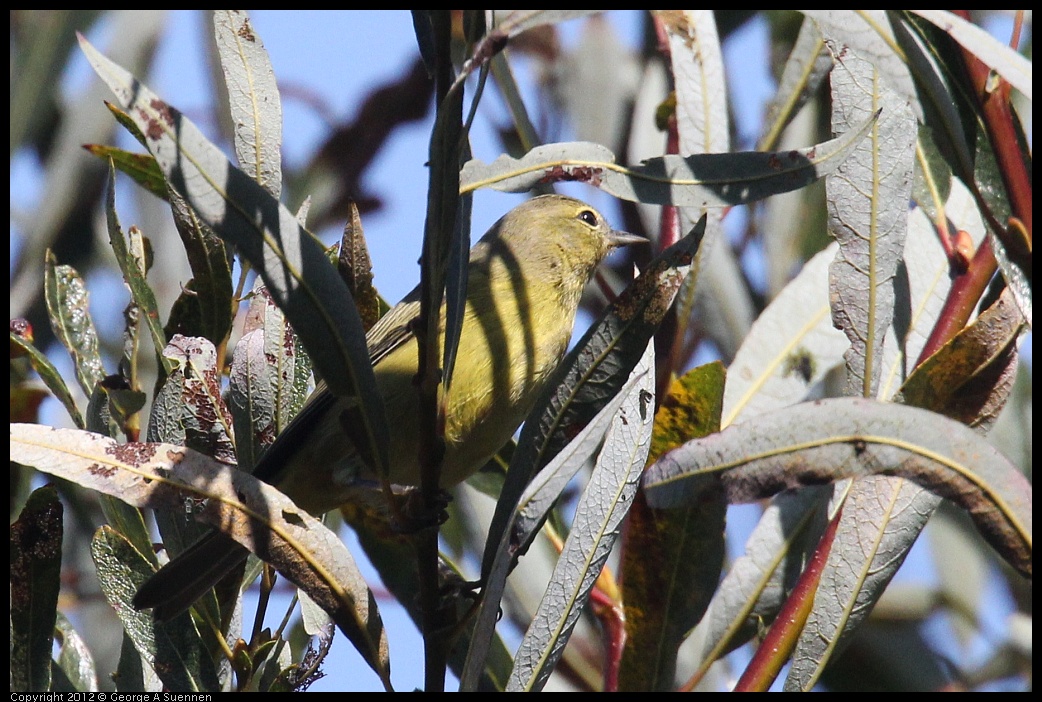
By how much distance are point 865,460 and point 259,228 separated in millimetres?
1035

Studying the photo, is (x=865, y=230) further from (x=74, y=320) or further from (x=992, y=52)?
(x=74, y=320)

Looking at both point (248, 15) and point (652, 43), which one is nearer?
point (248, 15)

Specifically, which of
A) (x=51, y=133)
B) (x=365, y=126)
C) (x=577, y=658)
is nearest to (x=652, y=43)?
(x=365, y=126)

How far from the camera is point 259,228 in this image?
1.82 m

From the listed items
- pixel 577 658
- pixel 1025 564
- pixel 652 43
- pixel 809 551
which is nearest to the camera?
pixel 1025 564

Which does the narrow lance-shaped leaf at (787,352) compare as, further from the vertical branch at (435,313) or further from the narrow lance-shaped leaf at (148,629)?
the narrow lance-shaped leaf at (148,629)

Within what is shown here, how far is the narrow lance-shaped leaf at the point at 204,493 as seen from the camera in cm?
204

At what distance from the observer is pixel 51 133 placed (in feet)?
18.2

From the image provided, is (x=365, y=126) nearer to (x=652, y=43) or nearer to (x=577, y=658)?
(x=652, y=43)

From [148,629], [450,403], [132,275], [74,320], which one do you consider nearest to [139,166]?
[132,275]

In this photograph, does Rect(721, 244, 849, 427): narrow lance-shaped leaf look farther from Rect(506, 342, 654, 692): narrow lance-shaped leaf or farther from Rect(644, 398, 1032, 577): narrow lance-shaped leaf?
Rect(644, 398, 1032, 577): narrow lance-shaped leaf

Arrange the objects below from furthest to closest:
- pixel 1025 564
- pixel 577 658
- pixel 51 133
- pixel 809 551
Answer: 1. pixel 51 133
2. pixel 577 658
3. pixel 809 551
4. pixel 1025 564

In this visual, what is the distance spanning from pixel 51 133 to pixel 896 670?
4.63 m

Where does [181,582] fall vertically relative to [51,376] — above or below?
below
